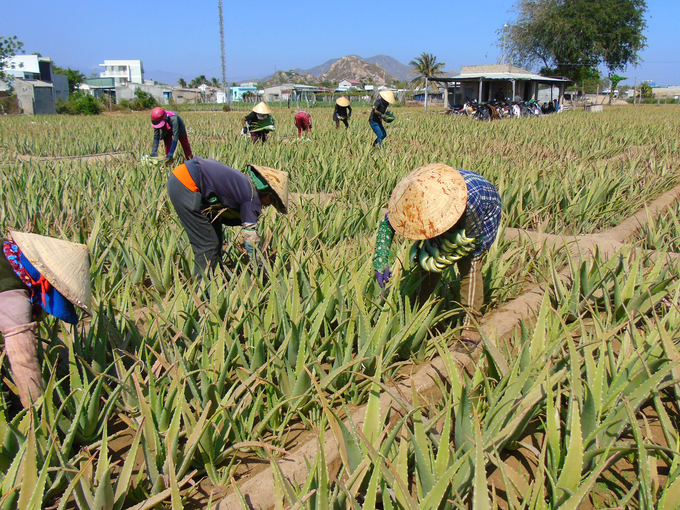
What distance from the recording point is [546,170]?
17.3 feet

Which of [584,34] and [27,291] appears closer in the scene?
[27,291]

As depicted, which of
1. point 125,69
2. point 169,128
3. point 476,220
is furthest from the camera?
point 125,69

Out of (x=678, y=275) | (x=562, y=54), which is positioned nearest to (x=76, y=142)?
(x=678, y=275)

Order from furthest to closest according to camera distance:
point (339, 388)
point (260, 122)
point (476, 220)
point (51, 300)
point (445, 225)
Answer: point (260, 122), point (476, 220), point (339, 388), point (445, 225), point (51, 300)

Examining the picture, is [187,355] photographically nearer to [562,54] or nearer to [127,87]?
[562,54]

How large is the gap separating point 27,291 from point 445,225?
1378 mm

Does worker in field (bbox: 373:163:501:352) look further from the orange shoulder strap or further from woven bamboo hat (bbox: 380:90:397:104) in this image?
woven bamboo hat (bbox: 380:90:397:104)

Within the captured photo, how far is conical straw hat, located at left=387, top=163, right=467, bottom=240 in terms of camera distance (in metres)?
1.76

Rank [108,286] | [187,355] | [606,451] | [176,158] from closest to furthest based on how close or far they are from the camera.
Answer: [606,451]
[187,355]
[108,286]
[176,158]

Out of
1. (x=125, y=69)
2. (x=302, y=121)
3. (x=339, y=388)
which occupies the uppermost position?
(x=125, y=69)

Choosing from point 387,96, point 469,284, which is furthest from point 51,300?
point 387,96

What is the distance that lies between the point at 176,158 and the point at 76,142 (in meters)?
3.67

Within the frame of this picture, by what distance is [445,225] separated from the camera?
5.76ft

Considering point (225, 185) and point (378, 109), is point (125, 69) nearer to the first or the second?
point (378, 109)
